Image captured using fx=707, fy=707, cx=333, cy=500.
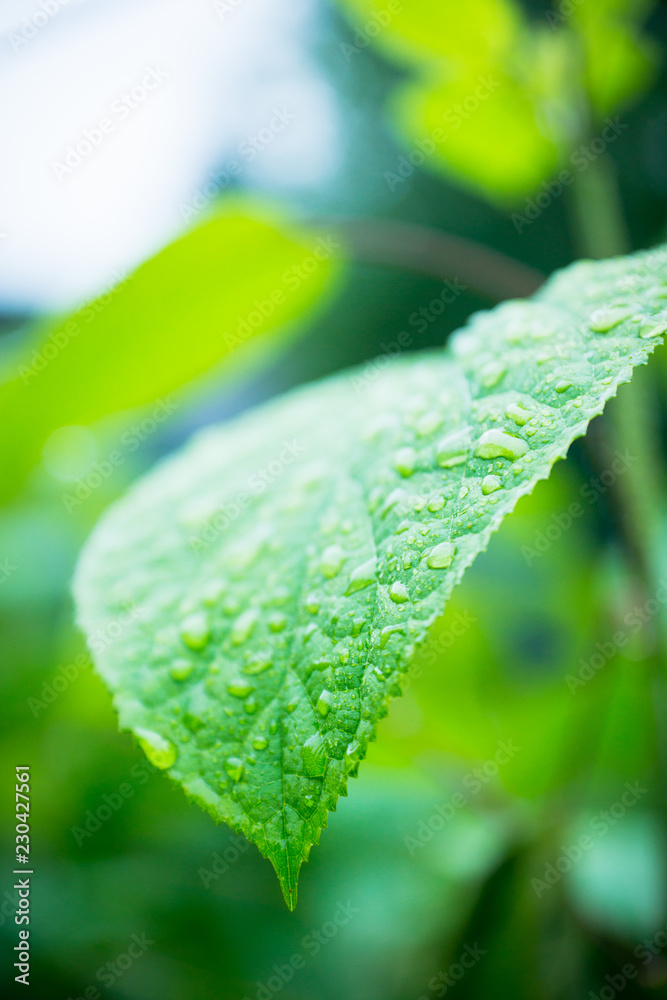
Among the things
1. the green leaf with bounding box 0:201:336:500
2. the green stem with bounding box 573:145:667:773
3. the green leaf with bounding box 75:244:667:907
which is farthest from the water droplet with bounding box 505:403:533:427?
the green leaf with bounding box 0:201:336:500

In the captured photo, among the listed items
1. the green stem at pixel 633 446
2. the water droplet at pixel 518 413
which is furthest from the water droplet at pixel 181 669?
the green stem at pixel 633 446

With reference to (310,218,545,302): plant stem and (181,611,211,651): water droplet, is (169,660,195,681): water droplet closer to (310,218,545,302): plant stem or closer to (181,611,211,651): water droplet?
(181,611,211,651): water droplet

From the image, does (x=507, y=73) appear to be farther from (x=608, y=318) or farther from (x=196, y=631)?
(x=196, y=631)

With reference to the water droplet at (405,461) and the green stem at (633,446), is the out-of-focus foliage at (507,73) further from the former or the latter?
the water droplet at (405,461)

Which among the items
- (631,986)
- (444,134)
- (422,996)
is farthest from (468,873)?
(444,134)

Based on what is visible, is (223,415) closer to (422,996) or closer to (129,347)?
(129,347)

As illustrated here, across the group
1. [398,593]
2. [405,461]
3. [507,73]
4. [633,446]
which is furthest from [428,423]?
[507,73]

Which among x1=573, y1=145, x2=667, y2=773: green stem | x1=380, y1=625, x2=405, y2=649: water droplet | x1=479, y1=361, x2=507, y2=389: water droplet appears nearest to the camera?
x1=380, y1=625, x2=405, y2=649: water droplet
